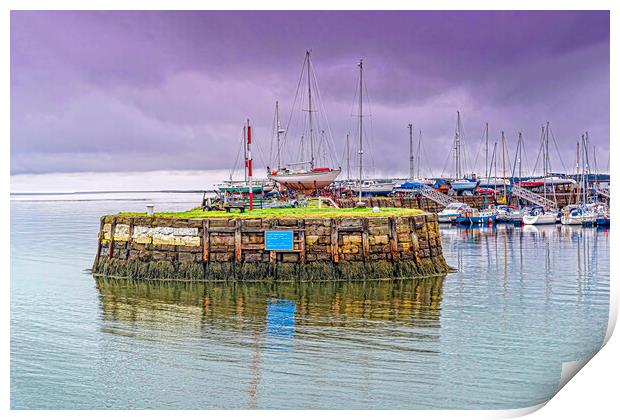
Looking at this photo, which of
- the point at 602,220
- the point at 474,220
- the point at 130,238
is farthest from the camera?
the point at 474,220

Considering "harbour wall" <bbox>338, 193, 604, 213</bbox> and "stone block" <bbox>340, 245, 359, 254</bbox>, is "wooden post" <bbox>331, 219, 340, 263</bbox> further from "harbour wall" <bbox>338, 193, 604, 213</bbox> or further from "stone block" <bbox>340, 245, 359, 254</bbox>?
"harbour wall" <bbox>338, 193, 604, 213</bbox>

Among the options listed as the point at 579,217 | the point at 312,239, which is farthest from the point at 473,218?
the point at 312,239

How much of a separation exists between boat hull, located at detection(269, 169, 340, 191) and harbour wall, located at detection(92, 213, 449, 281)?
1603 cm

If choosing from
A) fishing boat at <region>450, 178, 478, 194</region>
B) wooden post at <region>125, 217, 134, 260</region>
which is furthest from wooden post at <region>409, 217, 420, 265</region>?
fishing boat at <region>450, 178, 478, 194</region>

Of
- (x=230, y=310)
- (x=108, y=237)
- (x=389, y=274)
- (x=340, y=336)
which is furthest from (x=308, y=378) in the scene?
(x=108, y=237)

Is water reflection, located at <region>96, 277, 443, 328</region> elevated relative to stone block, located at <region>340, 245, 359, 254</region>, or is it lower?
lower

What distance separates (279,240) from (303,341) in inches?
389

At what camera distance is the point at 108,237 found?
33.4 m

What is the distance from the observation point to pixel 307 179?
47.5 meters

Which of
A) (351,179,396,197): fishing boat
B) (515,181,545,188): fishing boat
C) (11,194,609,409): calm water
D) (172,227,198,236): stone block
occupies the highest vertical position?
(515,181,545,188): fishing boat

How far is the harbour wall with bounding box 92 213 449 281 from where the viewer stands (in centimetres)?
2959

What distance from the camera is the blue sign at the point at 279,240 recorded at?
29.6m

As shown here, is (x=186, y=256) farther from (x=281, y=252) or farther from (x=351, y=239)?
(x=351, y=239)

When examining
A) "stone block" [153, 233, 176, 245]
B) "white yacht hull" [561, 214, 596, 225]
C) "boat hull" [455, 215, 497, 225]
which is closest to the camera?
"stone block" [153, 233, 176, 245]
